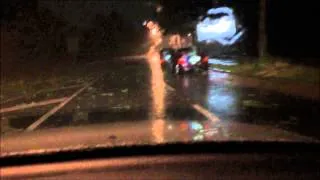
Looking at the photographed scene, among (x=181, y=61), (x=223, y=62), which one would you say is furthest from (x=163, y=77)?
(x=223, y=62)

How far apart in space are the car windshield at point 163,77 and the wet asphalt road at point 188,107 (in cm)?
3

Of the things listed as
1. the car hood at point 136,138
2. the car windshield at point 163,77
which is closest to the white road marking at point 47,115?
the car windshield at point 163,77

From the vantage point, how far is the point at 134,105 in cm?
1878

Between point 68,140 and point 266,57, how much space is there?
3165 centimetres

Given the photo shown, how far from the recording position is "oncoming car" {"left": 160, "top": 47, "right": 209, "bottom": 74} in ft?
113

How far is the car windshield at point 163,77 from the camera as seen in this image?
21.5ft

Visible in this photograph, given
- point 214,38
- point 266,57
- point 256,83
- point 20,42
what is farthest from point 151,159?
point 20,42

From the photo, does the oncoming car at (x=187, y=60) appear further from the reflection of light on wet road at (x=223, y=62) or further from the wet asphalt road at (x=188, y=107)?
the wet asphalt road at (x=188, y=107)

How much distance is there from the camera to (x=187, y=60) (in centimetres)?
3450

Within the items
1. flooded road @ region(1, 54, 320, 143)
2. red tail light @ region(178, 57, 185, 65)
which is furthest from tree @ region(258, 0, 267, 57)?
flooded road @ region(1, 54, 320, 143)

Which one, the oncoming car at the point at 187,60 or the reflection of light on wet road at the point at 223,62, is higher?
the oncoming car at the point at 187,60

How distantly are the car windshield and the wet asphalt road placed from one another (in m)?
0.03

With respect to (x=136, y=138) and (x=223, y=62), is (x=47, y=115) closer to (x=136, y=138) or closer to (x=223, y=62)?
(x=136, y=138)

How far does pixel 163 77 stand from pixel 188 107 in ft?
51.5
